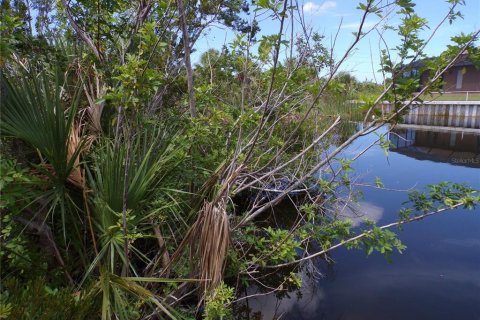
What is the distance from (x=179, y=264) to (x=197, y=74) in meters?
3.37

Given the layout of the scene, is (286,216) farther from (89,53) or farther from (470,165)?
(470,165)

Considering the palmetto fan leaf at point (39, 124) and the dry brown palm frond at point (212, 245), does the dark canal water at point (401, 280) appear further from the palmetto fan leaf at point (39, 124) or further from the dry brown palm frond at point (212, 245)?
the palmetto fan leaf at point (39, 124)

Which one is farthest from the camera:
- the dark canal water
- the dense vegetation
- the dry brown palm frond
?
the dark canal water

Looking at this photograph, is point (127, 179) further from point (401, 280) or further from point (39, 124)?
point (401, 280)

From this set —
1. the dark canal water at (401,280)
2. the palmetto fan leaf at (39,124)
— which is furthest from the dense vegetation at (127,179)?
the dark canal water at (401,280)

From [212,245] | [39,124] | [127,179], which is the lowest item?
[212,245]

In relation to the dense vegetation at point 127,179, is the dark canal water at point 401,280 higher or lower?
lower

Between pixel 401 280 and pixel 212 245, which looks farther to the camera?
pixel 401 280

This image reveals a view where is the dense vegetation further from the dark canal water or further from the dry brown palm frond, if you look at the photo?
the dark canal water

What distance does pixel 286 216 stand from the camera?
6.13 meters

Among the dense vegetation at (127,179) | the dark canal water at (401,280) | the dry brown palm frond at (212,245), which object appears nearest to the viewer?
the dense vegetation at (127,179)

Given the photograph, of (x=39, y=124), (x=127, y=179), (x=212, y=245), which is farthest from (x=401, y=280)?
(x=39, y=124)

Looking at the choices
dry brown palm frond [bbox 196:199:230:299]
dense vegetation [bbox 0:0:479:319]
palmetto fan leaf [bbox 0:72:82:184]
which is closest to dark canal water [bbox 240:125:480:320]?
dense vegetation [bbox 0:0:479:319]

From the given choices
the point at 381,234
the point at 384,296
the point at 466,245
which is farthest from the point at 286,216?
the point at 381,234
